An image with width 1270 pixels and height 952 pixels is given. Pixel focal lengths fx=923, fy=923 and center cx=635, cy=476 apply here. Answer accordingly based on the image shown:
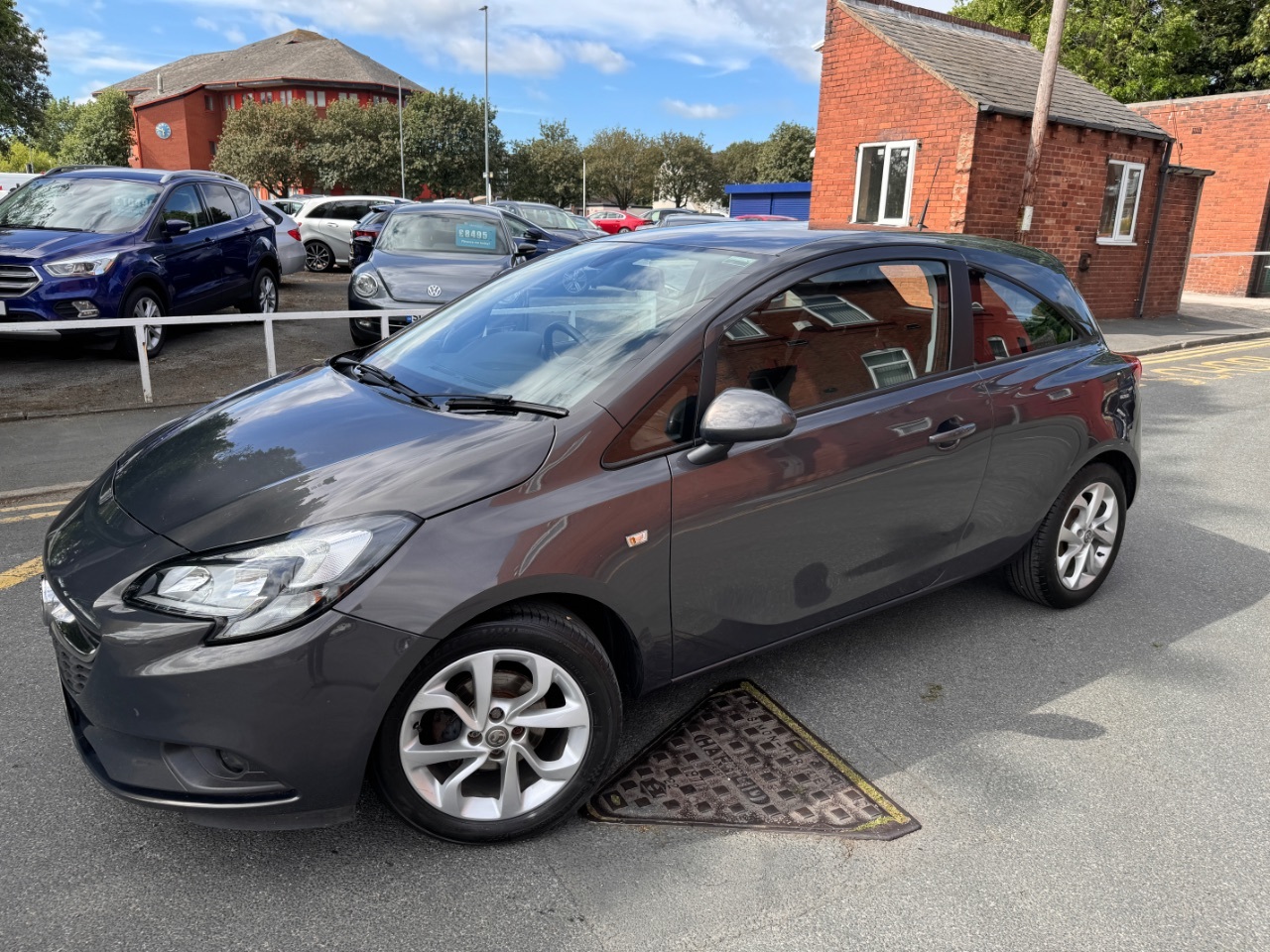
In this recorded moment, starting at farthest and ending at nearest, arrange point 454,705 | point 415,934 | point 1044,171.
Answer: point 1044,171 < point 454,705 < point 415,934

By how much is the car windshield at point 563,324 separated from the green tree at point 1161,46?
1307 inches

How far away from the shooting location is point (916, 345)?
340 centimetres

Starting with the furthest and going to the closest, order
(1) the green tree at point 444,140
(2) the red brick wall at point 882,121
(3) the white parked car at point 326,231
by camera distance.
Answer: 1. (1) the green tree at point 444,140
2. (3) the white parked car at point 326,231
3. (2) the red brick wall at point 882,121

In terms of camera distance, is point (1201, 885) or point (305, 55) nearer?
point (1201, 885)

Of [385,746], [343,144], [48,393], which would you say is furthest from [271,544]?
[343,144]

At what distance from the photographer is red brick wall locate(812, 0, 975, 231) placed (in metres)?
13.6

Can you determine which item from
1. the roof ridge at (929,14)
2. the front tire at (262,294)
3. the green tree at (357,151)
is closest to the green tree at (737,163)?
the green tree at (357,151)

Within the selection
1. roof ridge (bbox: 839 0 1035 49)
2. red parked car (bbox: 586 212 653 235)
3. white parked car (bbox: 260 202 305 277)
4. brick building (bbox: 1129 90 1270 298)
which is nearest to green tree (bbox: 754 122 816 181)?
red parked car (bbox: 586 212 653 235)

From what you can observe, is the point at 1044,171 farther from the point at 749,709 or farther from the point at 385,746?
the point at 385,746

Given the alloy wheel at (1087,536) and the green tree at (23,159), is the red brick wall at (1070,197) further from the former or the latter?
the green tree at (23,159)

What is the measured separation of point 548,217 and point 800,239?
567 inches

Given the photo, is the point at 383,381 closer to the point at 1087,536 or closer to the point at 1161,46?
the point at 1087,536

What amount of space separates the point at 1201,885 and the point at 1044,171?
46.2ft

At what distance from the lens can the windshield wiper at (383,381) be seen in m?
2.94
